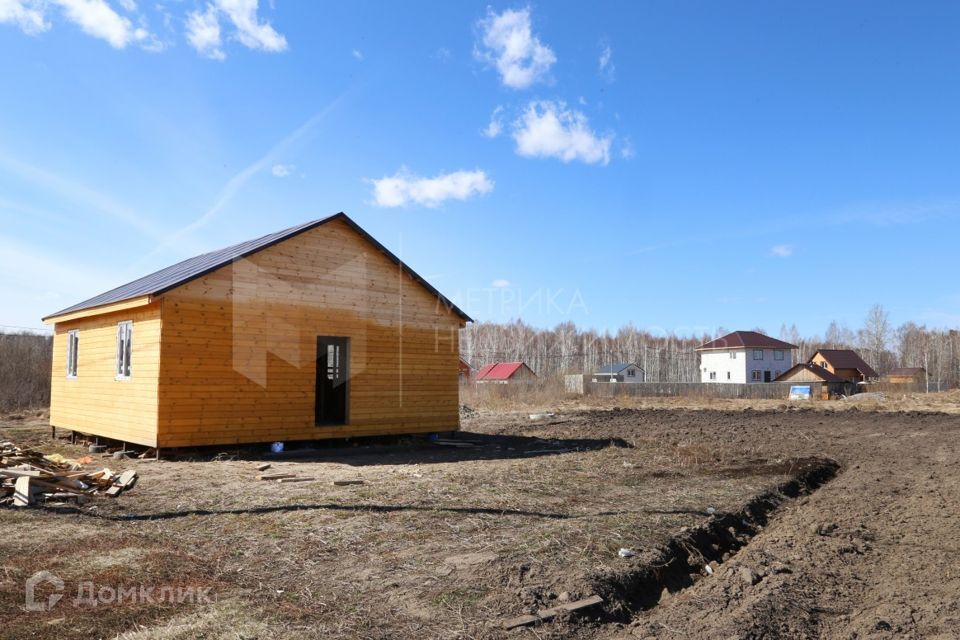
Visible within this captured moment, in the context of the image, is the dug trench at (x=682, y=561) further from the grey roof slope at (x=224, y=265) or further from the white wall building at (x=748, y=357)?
the white wall building at (x=748, y=357)

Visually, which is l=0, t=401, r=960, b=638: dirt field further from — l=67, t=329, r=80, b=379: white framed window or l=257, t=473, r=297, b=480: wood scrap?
l=67, t=329, r=80, b=379: white framed window

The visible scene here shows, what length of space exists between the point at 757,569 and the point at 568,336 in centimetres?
7483

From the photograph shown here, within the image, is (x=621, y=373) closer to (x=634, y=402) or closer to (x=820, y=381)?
(x=820, y=381)

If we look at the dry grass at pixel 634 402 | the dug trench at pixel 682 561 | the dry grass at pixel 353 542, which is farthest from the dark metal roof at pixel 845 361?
the dug trench at pixel 682 561

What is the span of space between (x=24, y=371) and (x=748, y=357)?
55070mm

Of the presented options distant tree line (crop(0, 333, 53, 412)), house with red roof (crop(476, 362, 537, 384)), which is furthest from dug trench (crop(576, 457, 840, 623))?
house with red roof (crop(476, 362, 537, 384))

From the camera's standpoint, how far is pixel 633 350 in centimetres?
7869

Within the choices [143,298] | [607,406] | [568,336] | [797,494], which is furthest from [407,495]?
[568,336]

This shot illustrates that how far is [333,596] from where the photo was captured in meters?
4.74

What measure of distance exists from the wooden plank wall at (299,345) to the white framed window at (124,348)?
1948mm

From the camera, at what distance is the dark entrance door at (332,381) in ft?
49.0

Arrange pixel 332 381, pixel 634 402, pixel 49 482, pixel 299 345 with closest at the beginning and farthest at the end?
pixel 49 482, pixel 299 345, pixel 332 381, pixel 634 402

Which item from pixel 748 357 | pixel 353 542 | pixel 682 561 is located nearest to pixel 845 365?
pixel 748 357

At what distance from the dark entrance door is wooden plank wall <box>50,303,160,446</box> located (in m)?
3.61
